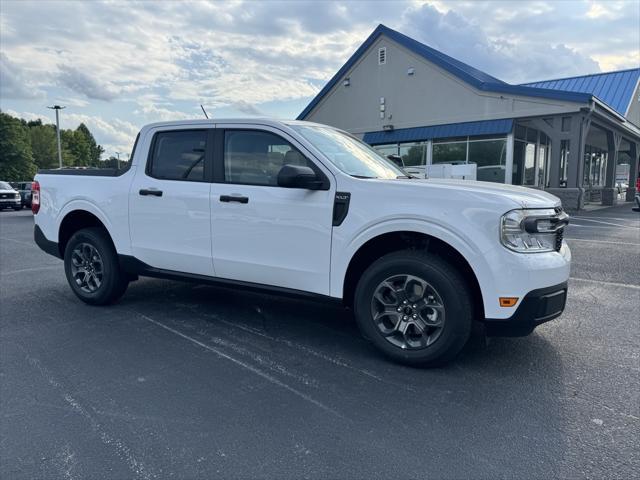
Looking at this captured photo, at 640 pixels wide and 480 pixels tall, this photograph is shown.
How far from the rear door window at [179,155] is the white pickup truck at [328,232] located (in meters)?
0.01

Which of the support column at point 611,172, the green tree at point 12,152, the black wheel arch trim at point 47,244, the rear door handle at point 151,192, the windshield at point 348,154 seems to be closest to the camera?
the windshield at point 348,154

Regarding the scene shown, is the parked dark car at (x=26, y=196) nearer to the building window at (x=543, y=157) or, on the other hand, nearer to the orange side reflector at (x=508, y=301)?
the building window at (x=543, y=157)

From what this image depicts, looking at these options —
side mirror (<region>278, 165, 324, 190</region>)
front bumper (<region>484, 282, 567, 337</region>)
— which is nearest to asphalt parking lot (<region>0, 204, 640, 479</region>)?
front bumper (<region>484, 282, 567, 337</region>)

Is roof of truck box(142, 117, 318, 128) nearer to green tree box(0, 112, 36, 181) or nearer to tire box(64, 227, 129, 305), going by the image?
tire box(64, 227, 129, 305)

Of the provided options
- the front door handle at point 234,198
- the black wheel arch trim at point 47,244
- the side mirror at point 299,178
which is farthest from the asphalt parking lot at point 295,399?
the side mirror at point 299,178

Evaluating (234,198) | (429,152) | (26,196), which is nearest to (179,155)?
(234,198)

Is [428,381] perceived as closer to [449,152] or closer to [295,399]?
[295,399]

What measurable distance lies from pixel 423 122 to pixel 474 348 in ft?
67.9

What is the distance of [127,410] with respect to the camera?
3105 millimetres

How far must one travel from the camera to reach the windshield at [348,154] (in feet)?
13.8

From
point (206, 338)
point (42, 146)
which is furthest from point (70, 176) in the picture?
point (42, 146)

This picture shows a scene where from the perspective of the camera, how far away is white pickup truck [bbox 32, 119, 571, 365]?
3.45 meters

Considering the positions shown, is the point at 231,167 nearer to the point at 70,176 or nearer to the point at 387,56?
the point at 70,176

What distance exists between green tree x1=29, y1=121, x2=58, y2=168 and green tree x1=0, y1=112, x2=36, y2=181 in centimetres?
1397
